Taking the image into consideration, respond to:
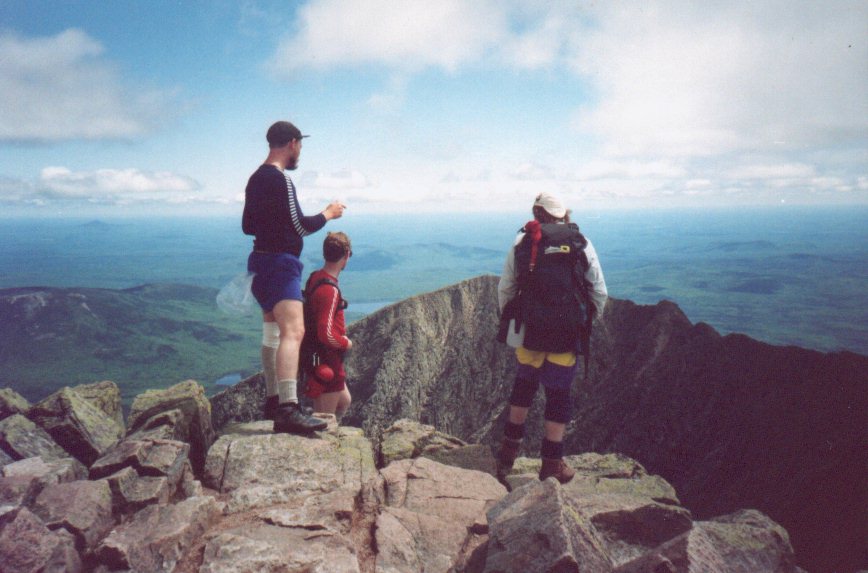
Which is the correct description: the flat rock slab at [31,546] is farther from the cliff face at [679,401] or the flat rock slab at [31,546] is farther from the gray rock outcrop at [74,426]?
the cliff face at [679,401]

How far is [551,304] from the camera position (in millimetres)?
6227

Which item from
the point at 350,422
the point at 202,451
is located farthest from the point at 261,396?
the point at 202,451

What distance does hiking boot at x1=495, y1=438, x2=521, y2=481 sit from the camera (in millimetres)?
7203

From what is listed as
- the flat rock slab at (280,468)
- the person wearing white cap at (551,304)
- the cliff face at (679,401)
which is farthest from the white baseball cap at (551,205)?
the cliff face at (679,401)

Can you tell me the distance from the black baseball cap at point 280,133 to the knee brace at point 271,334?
265cm

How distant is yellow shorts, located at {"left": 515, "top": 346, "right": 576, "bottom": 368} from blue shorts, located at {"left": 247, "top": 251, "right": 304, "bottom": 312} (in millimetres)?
3378

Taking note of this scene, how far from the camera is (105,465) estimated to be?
Result: 16.9 feet

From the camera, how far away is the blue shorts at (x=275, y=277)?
20.6 feet

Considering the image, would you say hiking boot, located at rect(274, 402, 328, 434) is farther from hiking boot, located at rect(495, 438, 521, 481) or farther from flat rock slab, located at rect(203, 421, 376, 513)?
hiking boot, located at rect(495, 438, 521, 481)

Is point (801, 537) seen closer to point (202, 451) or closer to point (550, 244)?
point (550, 244)

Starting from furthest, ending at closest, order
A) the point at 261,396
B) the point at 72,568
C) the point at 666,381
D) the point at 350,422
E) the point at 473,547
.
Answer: the point at 666,381
the point at 350,422
the point at 261,396
the point at 473,547
the point at 72,568

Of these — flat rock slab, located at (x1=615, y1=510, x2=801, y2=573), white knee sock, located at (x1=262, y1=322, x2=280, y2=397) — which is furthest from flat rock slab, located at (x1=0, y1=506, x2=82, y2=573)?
flat rock slab, located at (x1=615, y1=510, x2=801, y2=573)

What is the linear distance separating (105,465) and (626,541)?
6.11 meters

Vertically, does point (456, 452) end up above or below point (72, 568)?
below
